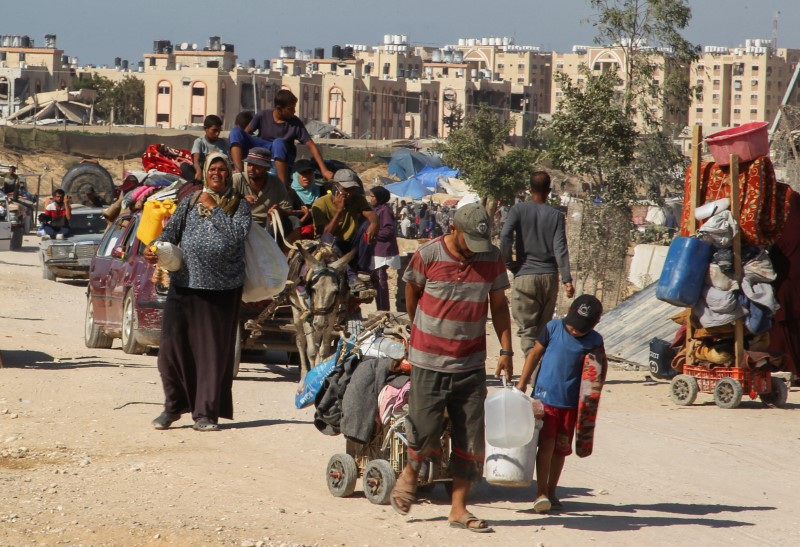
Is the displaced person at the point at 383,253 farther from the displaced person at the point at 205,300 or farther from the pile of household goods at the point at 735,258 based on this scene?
the displaced person at the point at 205,300

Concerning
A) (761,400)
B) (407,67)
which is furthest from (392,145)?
(407,67)

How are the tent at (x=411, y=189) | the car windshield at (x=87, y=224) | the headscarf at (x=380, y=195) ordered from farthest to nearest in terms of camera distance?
the tent at (x=411, y=189) < the car windshield at (x=87, y=224) < the headscarf at (x=380, y=195)

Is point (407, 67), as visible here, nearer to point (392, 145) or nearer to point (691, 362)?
Result: point (392, 145)

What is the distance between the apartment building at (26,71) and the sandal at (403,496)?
10829 cm

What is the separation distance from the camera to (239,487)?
24.5 ft

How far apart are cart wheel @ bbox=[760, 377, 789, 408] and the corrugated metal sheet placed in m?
3.01

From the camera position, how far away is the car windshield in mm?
30067

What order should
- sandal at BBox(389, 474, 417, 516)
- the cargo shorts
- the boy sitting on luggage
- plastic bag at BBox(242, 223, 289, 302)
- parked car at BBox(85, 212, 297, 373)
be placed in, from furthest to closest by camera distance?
parked car at BBox(85, 212, 297, 373), plastic bag at BBox(242, 223, 289, 302), the boy sitting on luggage, sandal at BBox(389, 474, 417, 516), the cargo shorts

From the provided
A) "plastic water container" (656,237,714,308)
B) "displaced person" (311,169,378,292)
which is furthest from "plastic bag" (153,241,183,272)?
Result: "plastic water container" (656,237,714,308)

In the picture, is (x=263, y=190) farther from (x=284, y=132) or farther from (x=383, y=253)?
(x=383, y=253)

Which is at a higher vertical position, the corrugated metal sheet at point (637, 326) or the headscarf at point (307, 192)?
the headscarf at point (307, 192)

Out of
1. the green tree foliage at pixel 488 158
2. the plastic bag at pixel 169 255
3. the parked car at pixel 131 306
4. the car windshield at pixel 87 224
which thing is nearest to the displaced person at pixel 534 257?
the parked car at pixel 131 306

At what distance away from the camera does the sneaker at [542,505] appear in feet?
22.7

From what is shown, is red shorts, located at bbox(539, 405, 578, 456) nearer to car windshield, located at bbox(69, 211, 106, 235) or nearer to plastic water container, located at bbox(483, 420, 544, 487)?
plastic water container, located at bbox(483, 420, 544, 487)
